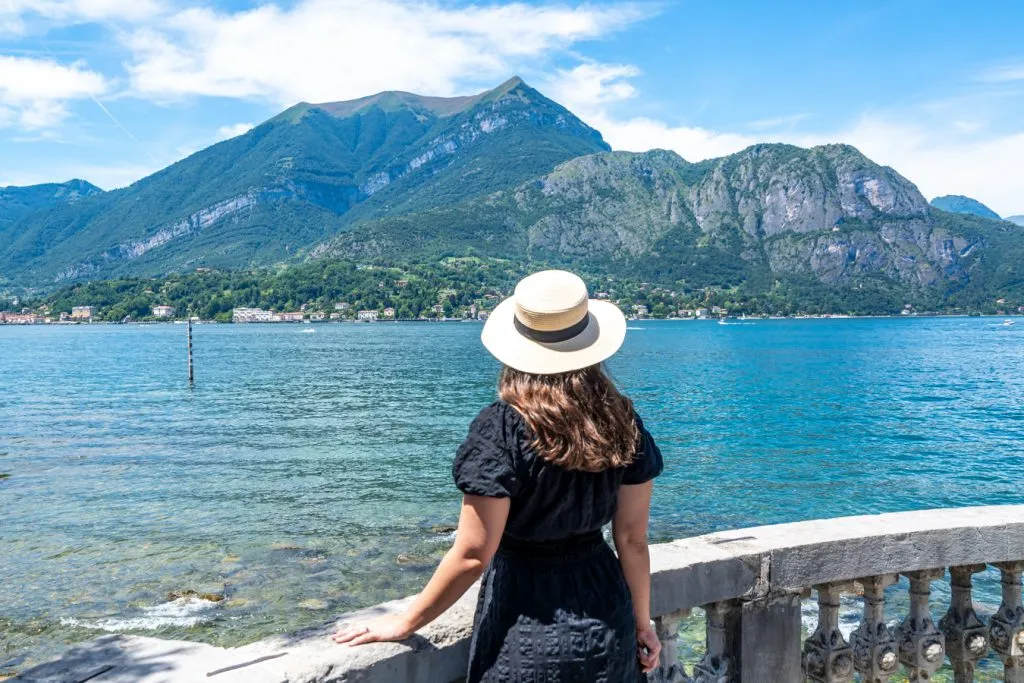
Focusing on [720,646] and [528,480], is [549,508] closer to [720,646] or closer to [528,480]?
[528,480]

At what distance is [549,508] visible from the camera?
2531 mm

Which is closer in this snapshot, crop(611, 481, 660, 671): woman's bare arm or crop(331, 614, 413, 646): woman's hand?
crop(331, 614, 413, 646): woman's hand

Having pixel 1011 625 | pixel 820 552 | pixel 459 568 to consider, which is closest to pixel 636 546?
pixel 459 568

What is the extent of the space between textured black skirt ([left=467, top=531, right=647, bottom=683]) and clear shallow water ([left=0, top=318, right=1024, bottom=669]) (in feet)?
33.7

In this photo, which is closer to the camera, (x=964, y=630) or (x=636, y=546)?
(x=636, y=546)

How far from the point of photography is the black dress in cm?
248

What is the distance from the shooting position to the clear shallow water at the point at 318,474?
45.3 feet

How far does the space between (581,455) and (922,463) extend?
100ft

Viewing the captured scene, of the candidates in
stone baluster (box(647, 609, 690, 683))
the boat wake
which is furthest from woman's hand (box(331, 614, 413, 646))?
the boat wake

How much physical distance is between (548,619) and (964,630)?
2.54 meters

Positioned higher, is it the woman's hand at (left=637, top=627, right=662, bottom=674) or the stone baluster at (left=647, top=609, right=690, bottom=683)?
the woman's hand at (left=637, top=627, right=662, bottom=674)

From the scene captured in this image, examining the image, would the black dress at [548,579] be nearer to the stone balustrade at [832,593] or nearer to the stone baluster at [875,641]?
the stone balustrade at [832,593]

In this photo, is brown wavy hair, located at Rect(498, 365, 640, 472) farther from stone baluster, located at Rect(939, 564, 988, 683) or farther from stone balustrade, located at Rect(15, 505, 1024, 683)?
stone baluster, located at Rect(939, 564, 988, 683)

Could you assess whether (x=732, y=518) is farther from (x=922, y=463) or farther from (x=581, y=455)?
(x=581, y=455)
